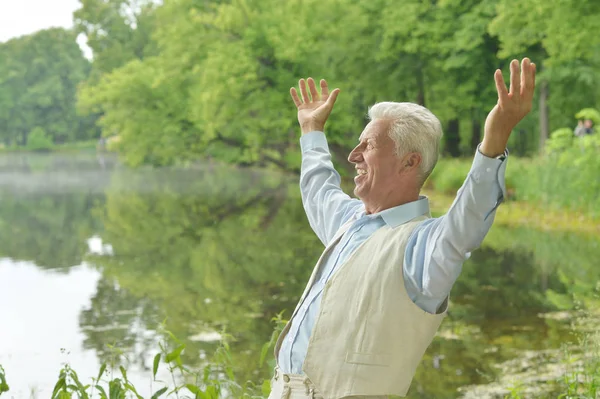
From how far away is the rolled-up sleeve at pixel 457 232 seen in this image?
199 cm


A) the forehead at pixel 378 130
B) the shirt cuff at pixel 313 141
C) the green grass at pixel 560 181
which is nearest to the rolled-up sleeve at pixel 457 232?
the forehead at pixel 378 130

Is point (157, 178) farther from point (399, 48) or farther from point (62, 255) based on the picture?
point (62, 255)

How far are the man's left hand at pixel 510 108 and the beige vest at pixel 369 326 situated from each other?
31 centimetres

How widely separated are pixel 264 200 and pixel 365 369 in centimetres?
2092

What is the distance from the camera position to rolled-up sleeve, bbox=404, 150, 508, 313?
1.99 metres

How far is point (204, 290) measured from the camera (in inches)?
450

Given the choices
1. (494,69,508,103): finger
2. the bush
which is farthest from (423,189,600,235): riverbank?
the bush

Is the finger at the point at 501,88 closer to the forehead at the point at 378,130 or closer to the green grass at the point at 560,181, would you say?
the forehead at the point at 378,130

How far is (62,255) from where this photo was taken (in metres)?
14.9

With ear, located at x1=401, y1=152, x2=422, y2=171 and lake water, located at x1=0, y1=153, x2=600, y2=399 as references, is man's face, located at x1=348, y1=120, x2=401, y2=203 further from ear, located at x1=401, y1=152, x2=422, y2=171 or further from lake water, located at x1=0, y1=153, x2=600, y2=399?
lake water, located at x1=0, y1=153, x2=600, y2=399

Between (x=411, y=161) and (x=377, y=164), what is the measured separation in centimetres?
8

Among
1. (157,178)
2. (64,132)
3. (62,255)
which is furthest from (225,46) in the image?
(64,132)

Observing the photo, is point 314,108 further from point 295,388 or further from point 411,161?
point 295,388

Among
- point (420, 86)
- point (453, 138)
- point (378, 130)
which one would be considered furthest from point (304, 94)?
point (453, 138)
